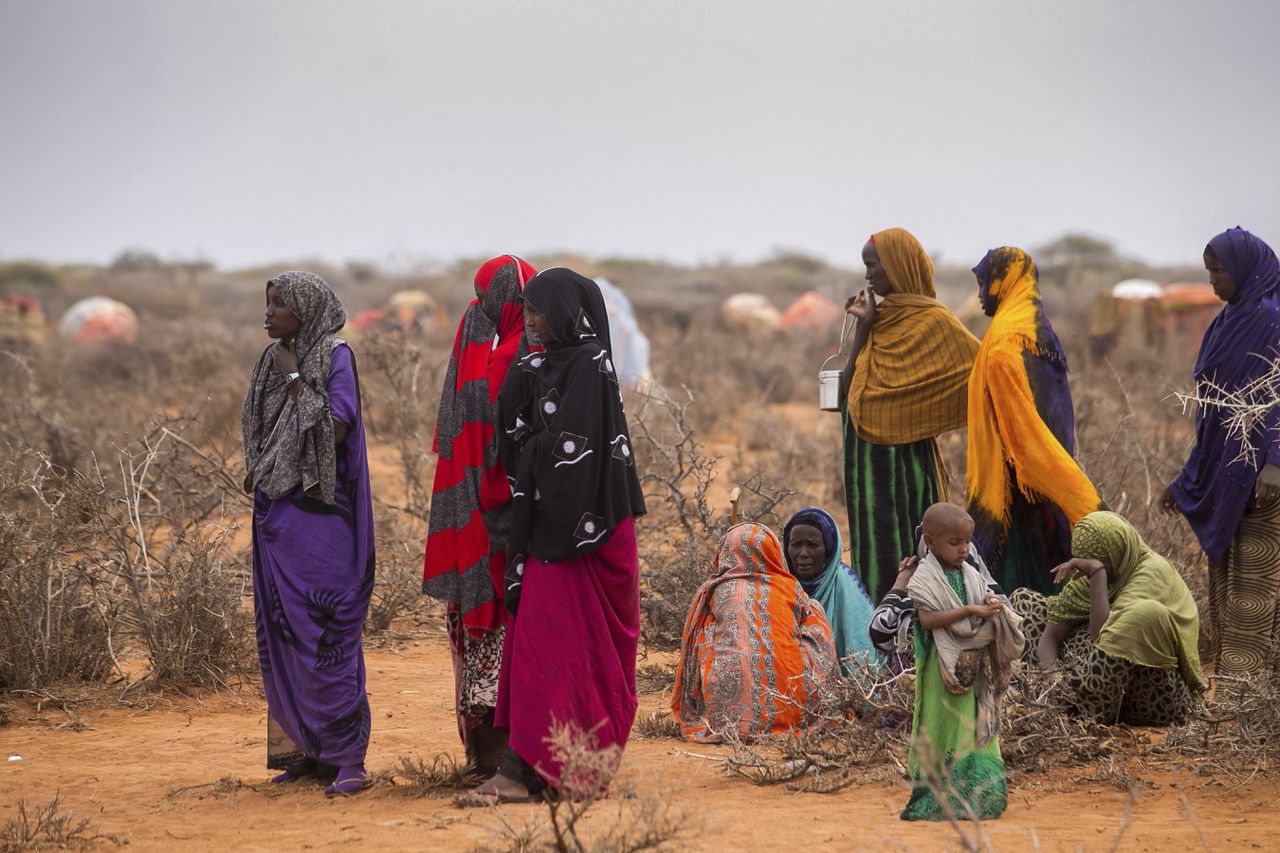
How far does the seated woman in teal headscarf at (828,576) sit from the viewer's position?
6.20 m

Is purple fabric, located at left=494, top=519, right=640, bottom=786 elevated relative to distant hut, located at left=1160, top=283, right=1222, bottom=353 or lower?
lower

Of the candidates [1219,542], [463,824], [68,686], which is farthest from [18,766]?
[1219,542]

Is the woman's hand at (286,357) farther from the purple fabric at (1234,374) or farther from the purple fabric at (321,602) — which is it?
the purple fabric at (1234,374)

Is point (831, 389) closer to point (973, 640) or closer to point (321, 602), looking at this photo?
point (973, 640)

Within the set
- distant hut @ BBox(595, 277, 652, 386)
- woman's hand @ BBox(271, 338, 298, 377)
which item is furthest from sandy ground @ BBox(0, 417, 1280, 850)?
distant hut @ BBox(595, 277, 652, 386)

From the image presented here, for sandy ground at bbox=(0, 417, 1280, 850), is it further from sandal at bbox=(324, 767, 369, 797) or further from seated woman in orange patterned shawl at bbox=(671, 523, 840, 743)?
seated woman in orange patterned shawl at bbox=(671, 523, 840, 743)

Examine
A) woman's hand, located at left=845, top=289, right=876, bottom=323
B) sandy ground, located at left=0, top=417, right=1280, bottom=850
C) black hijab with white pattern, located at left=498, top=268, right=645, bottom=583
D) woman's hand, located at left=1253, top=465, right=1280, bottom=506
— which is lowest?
sandy ground, located at left=0, top=417, right=1280, bottom=850

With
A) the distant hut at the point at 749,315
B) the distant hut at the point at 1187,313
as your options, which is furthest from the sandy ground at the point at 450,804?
the distant hut at the point at 749,315

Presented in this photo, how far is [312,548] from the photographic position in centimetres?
501

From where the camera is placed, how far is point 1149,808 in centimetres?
461

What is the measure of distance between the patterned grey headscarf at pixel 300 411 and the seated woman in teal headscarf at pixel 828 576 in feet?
7.45

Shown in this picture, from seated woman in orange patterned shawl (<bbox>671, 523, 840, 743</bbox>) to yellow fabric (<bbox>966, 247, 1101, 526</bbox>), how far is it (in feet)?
3.22

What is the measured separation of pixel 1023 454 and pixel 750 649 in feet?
4.93

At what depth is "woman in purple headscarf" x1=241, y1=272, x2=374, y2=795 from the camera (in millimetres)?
4969
